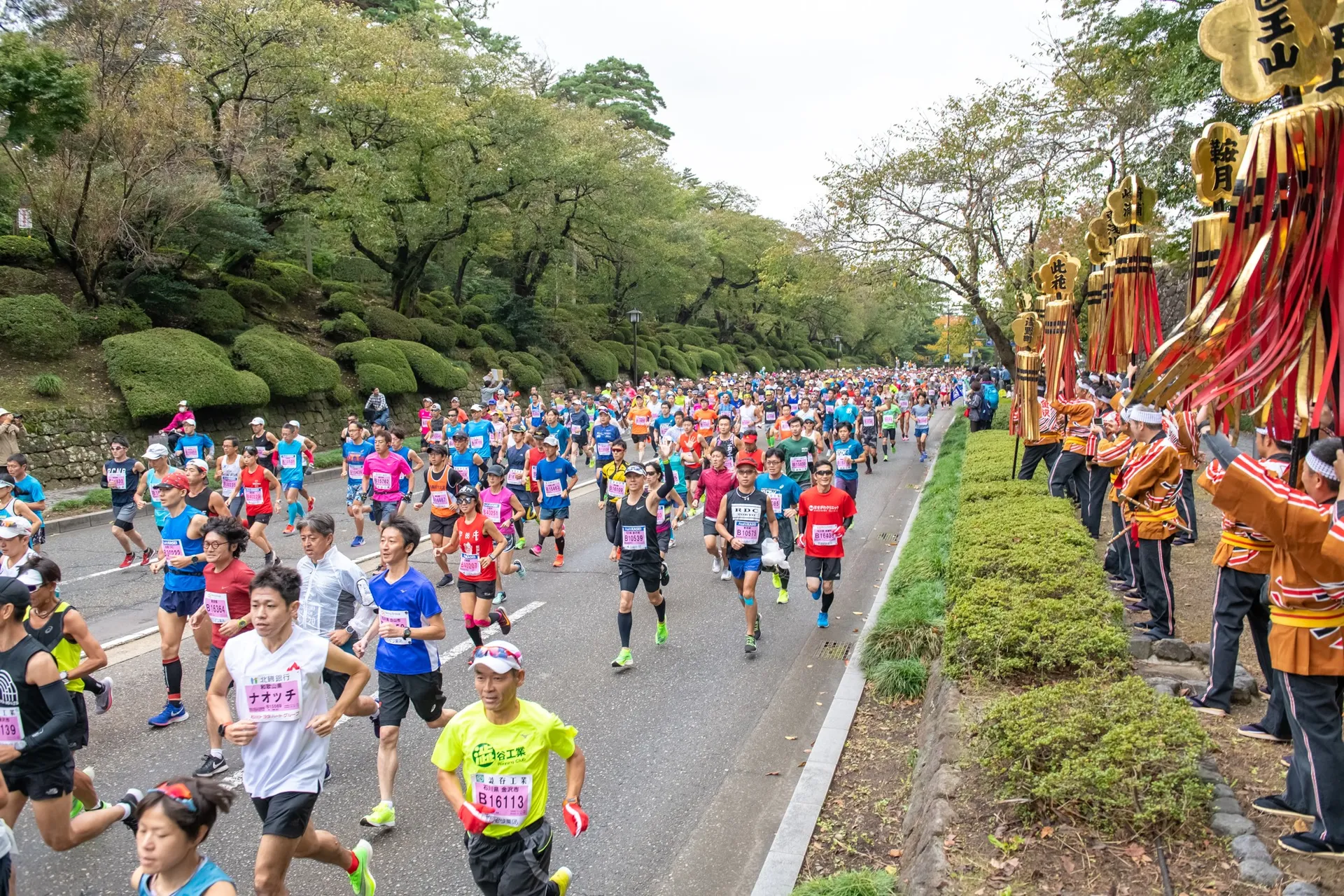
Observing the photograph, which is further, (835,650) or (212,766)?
(835,650)

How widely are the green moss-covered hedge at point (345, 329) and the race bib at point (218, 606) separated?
75.2ft

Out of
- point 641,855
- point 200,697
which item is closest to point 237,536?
point 200,697

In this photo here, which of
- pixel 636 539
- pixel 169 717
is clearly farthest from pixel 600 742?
pixel 169 717

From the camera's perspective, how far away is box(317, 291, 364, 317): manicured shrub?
2883cm

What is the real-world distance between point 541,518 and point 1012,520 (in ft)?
19.6

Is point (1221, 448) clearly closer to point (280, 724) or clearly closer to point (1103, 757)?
point (1103, 757)

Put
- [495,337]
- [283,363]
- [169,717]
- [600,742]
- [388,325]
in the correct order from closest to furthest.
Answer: [600,742], [169,717], [283,363], [388,325], [495,337]

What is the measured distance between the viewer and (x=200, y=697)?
705 centimetres

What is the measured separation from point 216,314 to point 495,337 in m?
13.7

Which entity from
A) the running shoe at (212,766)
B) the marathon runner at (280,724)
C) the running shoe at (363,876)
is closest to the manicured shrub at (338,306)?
the running shoe at (212,766)

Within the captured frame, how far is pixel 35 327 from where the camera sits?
18.1m

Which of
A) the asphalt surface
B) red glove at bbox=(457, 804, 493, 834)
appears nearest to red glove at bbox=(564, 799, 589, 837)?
red glove at bbox=(457, 804, 493, 834)

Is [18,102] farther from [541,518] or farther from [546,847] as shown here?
[546,847]

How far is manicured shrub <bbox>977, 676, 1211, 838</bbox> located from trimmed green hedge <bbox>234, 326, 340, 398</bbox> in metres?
21.5
